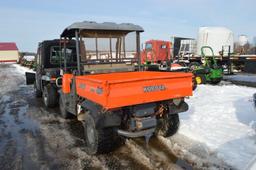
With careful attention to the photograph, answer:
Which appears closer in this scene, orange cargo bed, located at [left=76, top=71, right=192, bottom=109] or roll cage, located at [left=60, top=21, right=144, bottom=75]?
orange cargo bed, located at [left=76, top=71, right=192, bottom=109]

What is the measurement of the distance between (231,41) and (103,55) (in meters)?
17.3

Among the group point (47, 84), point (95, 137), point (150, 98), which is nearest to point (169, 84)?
point (150, 98)

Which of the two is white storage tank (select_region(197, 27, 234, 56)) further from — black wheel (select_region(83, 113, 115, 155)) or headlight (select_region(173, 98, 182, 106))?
black wheel (select_region(83, 113, 115, 155))

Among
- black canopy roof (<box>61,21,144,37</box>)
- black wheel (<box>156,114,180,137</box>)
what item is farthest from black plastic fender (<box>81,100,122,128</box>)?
black canopy roof (<box>61,21,144,37</box>)

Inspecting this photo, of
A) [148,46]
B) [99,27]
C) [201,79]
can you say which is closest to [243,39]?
[148,46]

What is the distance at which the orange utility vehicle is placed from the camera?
3.73 meters

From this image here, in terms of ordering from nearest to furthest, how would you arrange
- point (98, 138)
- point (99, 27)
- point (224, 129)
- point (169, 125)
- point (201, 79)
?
point (98, 138) < point (169, 125) < point (99, 27) < point (224, 129) < point (201, 79)

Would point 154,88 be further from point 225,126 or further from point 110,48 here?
point 225,126

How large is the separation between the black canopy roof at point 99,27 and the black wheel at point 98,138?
180 centimetres

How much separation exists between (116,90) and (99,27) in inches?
82.6

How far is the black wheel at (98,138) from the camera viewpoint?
13.5ft

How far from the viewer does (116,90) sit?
11.6ft

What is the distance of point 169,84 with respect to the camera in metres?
4.16

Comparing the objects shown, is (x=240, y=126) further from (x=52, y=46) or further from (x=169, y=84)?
(x=52, y=46)
